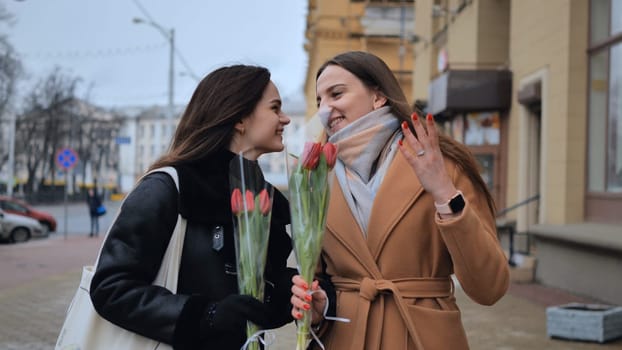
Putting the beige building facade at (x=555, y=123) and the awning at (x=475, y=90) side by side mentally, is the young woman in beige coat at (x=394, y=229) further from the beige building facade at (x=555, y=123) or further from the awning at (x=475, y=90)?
the awning at (x=475, y=90)

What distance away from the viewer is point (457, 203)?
2.19 meters

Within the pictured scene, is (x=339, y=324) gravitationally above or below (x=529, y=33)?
below

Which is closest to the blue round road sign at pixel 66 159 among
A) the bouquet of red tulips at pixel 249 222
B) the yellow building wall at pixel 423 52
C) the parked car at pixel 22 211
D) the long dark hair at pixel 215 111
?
the parked car at pixel 22 211

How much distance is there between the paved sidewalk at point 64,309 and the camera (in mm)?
7297

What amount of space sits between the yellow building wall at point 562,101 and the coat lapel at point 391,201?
382 inches

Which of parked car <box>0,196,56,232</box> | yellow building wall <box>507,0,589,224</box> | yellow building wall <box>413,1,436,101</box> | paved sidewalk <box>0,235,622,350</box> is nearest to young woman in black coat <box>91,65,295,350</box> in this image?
paved sidewalk <box>0,235,622,350</box>

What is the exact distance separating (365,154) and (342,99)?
227mm

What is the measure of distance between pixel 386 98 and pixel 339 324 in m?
0.87

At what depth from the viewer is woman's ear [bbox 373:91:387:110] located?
2643mm

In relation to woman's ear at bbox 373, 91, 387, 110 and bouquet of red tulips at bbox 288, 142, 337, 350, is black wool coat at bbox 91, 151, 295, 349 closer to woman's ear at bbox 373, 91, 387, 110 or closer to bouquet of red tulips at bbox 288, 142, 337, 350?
bouquet of red tulips at bbox 288, 142, 337, 350

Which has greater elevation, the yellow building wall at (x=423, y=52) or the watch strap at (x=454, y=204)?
the yellow building wall at (x=423, y=52)

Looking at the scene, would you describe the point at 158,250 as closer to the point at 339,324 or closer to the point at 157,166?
the point at 157,166

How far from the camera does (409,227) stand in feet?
7.93

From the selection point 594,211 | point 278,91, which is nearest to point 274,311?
point 278,91
